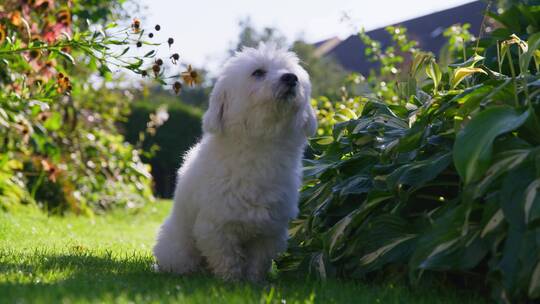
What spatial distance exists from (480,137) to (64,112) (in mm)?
7864

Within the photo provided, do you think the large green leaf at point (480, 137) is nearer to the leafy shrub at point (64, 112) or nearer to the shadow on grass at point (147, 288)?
the shadow on grass at point (147, 288)

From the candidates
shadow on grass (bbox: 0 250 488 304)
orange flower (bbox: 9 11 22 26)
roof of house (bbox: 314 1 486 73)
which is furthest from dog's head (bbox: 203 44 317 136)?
roof of house (bbox: 314 1 486 73)

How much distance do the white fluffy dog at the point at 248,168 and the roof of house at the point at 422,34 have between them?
24.9 metres

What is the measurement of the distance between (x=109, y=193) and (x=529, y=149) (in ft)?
25.3

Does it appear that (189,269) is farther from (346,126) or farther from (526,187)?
(526,187)

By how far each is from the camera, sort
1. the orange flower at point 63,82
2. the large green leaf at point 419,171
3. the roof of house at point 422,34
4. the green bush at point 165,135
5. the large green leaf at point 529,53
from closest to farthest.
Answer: the large green leaf at point 529,53
the large green leaf at point 419,171
the orange flower at point 63,82
the green bush at point 165,135
the roof of house at point 422,34

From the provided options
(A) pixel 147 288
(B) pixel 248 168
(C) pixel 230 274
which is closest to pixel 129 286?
(A) pixel 147 288

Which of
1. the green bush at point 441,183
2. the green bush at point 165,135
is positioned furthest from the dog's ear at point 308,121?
the green bush at point 165,135

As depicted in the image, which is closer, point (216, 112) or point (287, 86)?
point (287, 86)

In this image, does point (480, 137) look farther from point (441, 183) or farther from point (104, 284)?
point (104, 284)

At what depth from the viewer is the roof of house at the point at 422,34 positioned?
2980cm

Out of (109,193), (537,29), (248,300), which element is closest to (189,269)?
(248,300)

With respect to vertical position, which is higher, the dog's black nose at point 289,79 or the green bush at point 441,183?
the dog's black nose at point 289,79

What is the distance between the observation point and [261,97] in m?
3.74
